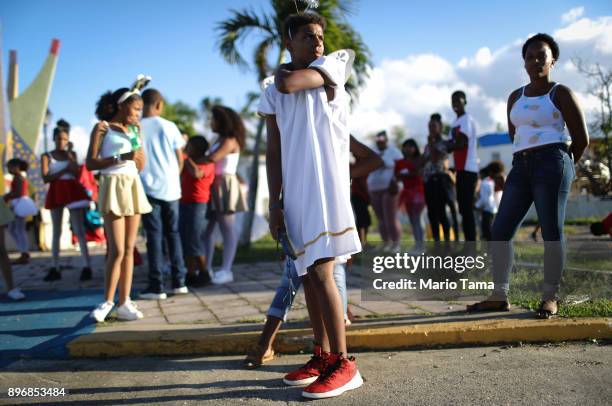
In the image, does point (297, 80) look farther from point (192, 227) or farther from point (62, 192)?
point (62, 192)

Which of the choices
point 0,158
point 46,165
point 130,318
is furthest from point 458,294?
point 0,158

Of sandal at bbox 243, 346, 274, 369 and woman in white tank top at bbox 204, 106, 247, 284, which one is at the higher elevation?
woman in white tank top at bbox 204, 106, 247, 284

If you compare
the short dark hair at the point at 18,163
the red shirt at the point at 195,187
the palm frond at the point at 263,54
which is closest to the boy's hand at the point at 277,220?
the red shirt at the point at 195,187

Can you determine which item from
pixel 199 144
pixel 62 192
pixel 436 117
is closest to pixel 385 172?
pixel 436 117

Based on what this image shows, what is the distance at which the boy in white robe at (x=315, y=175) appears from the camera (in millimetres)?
2555

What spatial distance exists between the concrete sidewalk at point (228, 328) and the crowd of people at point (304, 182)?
0.23 m

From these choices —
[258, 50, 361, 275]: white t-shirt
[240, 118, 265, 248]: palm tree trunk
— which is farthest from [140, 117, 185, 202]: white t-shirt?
[240, 118, 265, 248]: palm tree trunk

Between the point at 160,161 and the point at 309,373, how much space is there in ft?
10.4

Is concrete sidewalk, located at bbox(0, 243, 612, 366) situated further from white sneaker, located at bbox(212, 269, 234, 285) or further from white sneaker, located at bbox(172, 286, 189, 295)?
white sneaker, located at bbox(212, 269, 234, 285)

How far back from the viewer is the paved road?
2514 mm

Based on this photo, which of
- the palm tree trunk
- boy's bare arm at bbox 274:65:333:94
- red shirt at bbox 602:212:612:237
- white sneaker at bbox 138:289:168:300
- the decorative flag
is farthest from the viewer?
the decorative flag

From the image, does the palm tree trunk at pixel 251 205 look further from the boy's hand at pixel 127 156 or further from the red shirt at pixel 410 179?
the boy's hand at pixel 127 156

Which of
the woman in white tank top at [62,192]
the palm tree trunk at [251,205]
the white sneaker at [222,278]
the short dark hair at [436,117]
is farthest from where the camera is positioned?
the palm tree trunk at [251,205]

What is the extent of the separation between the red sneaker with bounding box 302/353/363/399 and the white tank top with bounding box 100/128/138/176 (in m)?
2.65
